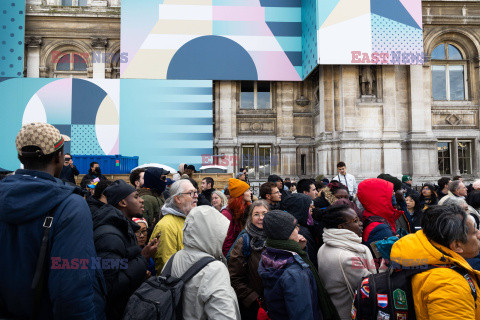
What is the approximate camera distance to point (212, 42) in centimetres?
1712

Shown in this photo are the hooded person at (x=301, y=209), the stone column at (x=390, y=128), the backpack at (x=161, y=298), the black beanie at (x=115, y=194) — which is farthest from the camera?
the stone column at (x=390, y=128)

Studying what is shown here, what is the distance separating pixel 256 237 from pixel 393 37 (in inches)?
607

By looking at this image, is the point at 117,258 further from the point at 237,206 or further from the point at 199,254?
the point at 237,206

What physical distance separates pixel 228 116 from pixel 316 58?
220 inches

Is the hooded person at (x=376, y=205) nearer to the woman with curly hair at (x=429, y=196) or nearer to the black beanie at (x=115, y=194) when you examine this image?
the black beanie at (x=115, y=194)

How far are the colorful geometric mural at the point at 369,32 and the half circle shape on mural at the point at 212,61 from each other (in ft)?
13.7

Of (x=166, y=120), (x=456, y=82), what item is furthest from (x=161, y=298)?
(x=456, y=82)

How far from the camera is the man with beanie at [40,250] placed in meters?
1.78

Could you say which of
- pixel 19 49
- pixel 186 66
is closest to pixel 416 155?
pixel 186 66

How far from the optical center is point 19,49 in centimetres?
1689

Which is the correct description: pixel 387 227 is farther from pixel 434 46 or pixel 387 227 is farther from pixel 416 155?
pixel 434 46

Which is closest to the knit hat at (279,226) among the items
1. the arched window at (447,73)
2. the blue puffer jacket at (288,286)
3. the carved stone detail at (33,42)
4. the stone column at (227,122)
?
the blue puffer jacket at (288,286)

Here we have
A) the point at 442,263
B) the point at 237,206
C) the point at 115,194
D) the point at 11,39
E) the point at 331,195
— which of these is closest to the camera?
the point at 442,263

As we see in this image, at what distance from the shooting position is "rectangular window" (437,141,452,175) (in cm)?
1789
